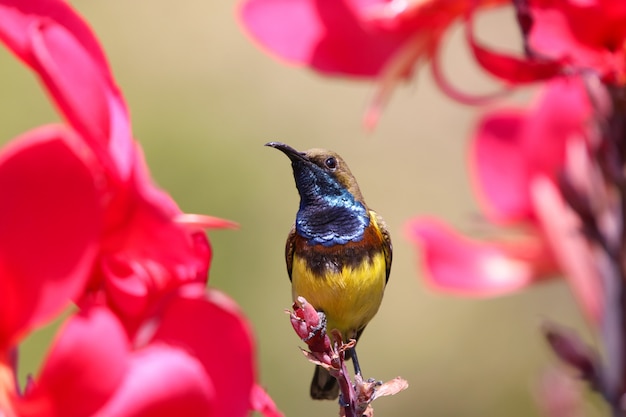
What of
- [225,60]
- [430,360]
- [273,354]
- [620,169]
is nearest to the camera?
[620,169]

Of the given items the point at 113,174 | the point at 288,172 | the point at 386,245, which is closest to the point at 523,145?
the point at 386,245

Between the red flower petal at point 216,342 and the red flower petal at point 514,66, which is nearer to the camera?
the red flower petal at point 216,342

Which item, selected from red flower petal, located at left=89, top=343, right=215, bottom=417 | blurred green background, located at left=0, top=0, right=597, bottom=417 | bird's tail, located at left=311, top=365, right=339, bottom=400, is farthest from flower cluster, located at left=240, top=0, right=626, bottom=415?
blurred green background, located at left=0, top=0, right=597, bottom=417

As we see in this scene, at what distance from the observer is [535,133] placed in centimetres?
57

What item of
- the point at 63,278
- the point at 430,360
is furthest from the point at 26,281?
the point at 430,360

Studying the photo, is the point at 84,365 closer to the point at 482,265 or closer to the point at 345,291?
the point at 345,291

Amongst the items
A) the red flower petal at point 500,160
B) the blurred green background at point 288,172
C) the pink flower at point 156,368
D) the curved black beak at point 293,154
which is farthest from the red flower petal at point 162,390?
the blurred green background at point 288,172

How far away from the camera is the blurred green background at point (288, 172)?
5.30 ft

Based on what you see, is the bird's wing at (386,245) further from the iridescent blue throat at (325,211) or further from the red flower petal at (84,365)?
the red flower petal at (84,365)

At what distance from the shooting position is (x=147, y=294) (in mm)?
269

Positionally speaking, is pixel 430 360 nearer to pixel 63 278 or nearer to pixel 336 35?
pixel 336 35

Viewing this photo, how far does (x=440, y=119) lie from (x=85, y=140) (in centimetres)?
179

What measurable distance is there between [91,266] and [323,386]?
0.26m

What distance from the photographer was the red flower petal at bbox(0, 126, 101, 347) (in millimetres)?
214
